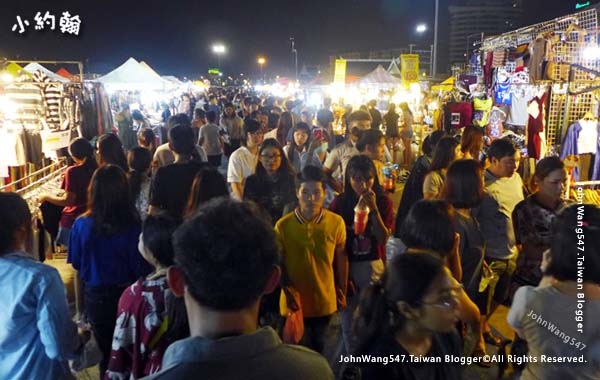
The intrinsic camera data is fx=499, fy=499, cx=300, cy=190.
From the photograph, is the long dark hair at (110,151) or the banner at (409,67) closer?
the long dark hair at (110,151)

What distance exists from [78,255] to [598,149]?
286 inches

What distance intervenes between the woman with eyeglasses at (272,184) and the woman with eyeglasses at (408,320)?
2.69 metres

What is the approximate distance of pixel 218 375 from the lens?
4.10 ft

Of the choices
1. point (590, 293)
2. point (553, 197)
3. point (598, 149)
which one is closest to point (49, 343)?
point (590, 293)

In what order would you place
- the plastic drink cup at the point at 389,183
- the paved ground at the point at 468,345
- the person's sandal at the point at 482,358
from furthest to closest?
the plastic drink cup at the point at 389,183
the person's sandal at the point at 482,358
the paved ground at the point at 468,345

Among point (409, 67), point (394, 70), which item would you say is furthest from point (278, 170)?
point (394, 70)

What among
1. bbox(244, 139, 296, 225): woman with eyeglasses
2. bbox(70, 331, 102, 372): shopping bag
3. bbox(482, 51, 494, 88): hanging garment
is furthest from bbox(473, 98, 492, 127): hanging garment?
bbox(70, 331, 102, 372): shopping bag

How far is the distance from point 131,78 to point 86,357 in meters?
13.5

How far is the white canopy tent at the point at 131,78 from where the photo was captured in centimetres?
1462

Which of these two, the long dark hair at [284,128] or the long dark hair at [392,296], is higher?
the long dark hair at [284,128]

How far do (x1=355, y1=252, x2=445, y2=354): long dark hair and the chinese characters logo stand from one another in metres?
9.46

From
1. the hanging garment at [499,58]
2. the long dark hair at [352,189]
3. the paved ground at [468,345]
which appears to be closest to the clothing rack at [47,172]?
the paved ground at [468,345]

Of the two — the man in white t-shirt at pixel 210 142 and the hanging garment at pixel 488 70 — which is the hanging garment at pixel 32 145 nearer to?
the man in white t-shirt at pixel 210 142

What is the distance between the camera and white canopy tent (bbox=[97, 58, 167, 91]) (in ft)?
48.0
